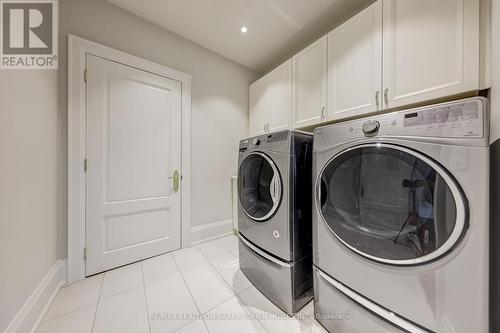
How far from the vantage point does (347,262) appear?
943 mm

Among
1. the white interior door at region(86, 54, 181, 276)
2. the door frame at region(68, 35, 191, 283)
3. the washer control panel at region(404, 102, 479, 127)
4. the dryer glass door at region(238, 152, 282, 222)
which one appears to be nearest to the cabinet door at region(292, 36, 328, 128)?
the dryer glass door at region(238, 152, 282, 222)

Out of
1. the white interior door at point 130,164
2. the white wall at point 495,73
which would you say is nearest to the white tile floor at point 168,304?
the white interior door at point 130,164

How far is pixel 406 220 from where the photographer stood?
78cm

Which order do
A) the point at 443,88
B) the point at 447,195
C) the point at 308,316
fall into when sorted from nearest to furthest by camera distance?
1. the point at 447,195
2. the point at 443,88
3. the point at 308,316

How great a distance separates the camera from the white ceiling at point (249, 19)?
1633 millimetres

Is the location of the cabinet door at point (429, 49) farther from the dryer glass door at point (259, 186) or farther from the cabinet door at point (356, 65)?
the dryer glass door at point (259, 186)

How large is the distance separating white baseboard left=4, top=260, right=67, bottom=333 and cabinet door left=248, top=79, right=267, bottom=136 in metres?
2.31

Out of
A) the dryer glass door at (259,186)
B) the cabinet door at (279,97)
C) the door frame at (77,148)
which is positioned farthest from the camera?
the cabinet door at (279,97)

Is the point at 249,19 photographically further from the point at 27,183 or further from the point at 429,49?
the point at 27,183

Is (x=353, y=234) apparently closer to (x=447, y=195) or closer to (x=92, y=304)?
(x=447, y=195)

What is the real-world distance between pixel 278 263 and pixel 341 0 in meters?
2.22

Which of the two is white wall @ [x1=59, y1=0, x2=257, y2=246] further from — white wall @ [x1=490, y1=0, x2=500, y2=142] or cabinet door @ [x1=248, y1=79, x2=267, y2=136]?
white wall @ [x1=490, y1=0, x2=500, y2=142]

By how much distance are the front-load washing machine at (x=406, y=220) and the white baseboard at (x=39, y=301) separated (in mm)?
1648

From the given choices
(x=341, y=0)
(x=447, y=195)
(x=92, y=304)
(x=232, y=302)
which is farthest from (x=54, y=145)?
(x=341, y=0)
